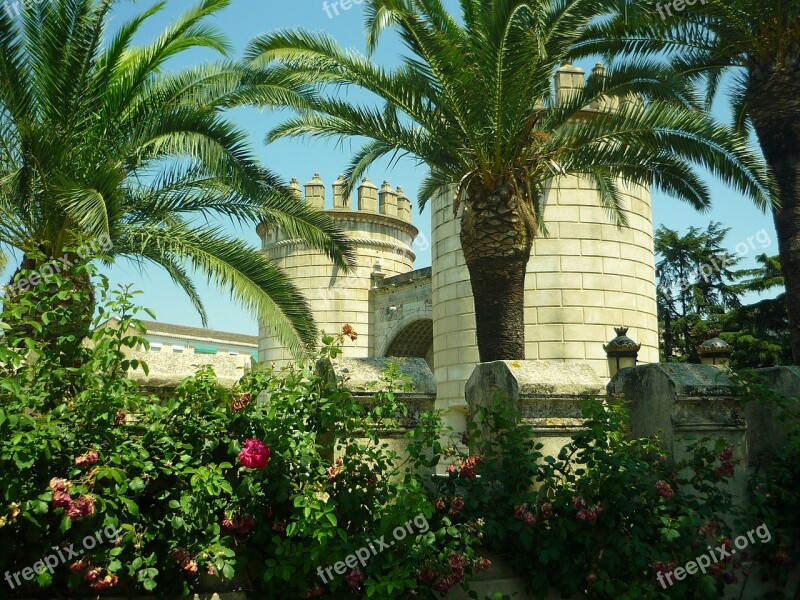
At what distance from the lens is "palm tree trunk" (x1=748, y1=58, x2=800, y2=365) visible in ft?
28.1

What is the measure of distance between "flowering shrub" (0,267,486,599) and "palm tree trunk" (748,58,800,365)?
242 inches

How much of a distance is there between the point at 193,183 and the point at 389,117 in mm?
2367

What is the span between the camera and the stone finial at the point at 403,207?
26312 mm

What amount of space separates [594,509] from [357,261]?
21.0 m

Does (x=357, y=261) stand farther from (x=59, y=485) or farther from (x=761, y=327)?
(x=59, y=485)

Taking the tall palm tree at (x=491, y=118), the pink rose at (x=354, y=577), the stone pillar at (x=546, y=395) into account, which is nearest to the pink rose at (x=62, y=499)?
the pink rose at (x=354, y=577)

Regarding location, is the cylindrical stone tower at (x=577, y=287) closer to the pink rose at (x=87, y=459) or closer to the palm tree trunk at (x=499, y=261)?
the palm tree trunk at (x=499, y=261)

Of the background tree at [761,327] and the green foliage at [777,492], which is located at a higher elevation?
the background tree at [761,327]

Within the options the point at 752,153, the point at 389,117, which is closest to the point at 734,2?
the point at 752,153

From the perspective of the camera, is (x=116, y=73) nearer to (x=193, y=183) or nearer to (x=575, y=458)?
(x=193, y=183)

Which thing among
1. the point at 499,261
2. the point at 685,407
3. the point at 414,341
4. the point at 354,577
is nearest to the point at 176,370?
the point at 354,577

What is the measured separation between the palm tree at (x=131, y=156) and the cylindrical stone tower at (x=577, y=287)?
259 inches

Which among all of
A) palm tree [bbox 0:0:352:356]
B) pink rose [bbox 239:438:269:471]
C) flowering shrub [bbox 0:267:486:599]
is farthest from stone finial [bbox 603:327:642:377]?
pink rose [bbox 239:438:269:471]

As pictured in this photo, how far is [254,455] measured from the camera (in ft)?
12.3
